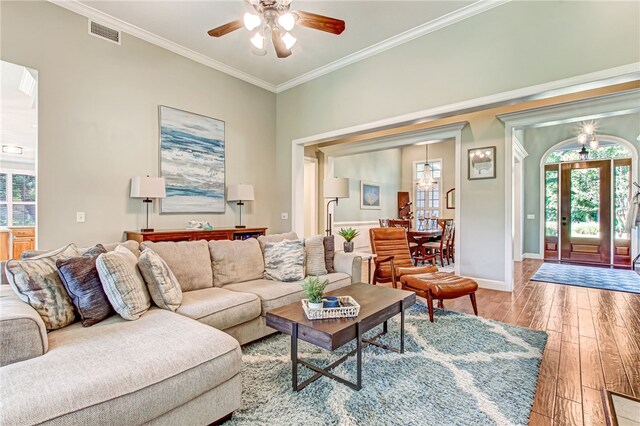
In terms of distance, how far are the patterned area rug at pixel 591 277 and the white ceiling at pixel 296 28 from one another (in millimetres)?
4427

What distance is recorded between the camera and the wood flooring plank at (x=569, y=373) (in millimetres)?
1996

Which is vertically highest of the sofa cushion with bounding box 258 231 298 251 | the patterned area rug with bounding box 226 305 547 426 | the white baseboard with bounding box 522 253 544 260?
the sofa cushion with bounding box 258 231 298 251

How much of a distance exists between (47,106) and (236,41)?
86.7 inches

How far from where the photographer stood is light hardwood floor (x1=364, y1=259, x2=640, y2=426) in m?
1.90

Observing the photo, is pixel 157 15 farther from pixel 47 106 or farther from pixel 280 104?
pixel 280 104

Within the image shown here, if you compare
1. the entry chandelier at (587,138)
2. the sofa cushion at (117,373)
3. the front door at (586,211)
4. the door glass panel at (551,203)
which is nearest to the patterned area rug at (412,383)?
the sofa cushion at (117,373)

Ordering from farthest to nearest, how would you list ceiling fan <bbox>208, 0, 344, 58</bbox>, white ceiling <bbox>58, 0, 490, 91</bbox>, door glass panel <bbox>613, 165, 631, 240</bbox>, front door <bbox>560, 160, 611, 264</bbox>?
front door <bbox>560, 160, 611, 264</bbox> < door glass panel <bbox>613, 165, 631, 240</bbox> < white ceiling <bbox>58, 0, 490, 91</bbox> < ceiling fan <bbox>208, 0, 344, 58</bbox>

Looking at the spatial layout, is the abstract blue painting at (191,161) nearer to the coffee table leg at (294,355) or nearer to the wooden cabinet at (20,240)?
the coffee table leg at (294,355)

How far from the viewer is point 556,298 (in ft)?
13.8

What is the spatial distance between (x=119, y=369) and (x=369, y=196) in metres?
8.11

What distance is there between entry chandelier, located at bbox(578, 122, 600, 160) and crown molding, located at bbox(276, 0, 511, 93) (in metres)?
4.33

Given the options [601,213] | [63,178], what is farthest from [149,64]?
[601,213]

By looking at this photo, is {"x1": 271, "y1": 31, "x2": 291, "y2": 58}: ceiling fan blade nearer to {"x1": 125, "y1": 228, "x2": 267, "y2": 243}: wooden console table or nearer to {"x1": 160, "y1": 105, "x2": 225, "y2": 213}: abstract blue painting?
{"x1": 160, "y1": 105, "x2": 225, "y2": 213}: abstract blue painting

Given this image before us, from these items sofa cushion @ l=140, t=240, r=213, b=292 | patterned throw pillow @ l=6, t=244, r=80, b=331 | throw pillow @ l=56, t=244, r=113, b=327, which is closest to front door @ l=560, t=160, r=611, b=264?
sofa cushion @ l=140, t=240, r=213, b=292
